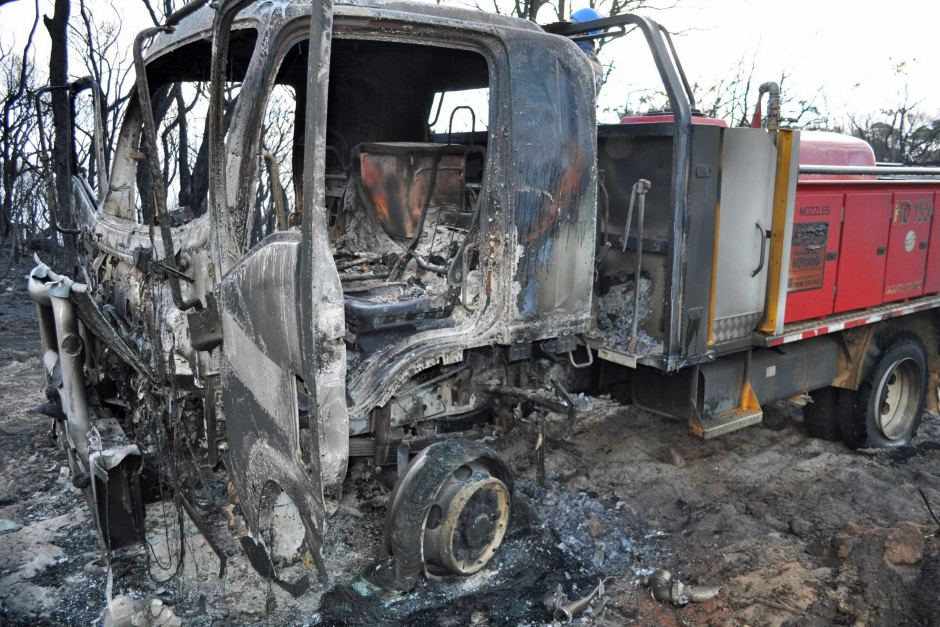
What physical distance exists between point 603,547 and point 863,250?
2522 millimetres

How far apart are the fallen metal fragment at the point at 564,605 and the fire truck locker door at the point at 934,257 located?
3.60 m

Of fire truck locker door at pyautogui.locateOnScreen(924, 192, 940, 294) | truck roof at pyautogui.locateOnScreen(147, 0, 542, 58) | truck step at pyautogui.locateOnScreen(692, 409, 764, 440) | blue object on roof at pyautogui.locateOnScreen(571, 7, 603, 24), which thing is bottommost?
truck step at pyautogui.locateOnScreen(692, 409, 764, 440)

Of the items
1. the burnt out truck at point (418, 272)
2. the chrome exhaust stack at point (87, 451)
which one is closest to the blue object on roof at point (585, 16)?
the burnt out truck at point (418, 272)

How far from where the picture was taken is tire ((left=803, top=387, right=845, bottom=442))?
17.6 feet

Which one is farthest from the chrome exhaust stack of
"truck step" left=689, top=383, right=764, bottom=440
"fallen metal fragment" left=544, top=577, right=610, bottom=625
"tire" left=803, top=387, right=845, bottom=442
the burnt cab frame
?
"tire" left=803, top=387, right=845, bottom=442

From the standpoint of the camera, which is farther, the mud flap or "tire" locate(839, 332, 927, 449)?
"tire" locate(839, 332, 927, 449)

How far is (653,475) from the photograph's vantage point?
4707mm

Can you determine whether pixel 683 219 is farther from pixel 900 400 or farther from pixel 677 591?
pixel 900 400

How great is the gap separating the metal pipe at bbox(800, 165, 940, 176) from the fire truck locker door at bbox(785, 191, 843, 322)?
160mm

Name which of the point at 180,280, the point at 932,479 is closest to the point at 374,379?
the point at 180,280

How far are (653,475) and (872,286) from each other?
1.88 m

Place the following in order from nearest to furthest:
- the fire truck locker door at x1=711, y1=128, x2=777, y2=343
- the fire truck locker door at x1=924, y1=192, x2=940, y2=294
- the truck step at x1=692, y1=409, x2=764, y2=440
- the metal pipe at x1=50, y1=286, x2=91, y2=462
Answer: the metal pipe at x1=50, y1=286, x2=91, y2=462 → the fire truck locker door at x1=711, y1=128, x2=777, y2=343 → the truck step at x1=692, y1=409, x2=764, y2=440 → the fire truck locker door at x1=924, y1=192, x2=940, y2=294

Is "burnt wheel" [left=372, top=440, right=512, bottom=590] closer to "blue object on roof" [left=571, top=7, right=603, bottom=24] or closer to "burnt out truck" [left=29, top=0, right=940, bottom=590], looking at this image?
"burnt out truck" [left=29, top=0, right=940, bottom=590]

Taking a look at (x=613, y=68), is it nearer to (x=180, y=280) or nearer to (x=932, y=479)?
(x=932, y=479)
